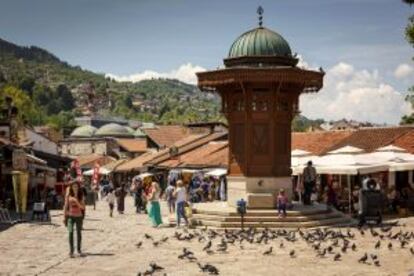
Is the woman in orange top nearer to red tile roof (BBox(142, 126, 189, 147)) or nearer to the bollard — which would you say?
the bollard

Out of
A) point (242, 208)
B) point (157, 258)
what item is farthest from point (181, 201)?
point (157, 258)

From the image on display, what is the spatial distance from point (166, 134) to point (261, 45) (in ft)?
159

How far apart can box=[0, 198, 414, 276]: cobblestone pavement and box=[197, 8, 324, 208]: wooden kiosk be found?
13.4ft

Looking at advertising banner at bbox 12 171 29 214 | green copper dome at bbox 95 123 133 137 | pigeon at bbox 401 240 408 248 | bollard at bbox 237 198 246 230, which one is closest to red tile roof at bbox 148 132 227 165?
advertising banner at bbox 12 171 29 214

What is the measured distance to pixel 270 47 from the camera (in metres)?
22.5

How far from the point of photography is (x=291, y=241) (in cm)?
1680

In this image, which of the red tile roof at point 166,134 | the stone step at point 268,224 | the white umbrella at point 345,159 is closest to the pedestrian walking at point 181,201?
the stone step at point 268,224

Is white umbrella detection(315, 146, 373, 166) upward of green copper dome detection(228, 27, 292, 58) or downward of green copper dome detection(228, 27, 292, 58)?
downward

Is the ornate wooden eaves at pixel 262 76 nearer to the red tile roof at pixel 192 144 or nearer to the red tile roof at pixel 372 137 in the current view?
the red tile roof at pixel 372 137

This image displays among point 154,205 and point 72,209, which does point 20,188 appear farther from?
point 72,209

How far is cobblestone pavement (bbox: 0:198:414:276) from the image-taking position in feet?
41.1

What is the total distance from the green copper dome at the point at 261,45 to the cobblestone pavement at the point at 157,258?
23.2 feet

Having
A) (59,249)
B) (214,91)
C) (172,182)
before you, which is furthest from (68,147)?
(59,249)

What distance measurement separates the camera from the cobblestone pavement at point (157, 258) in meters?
12.5
